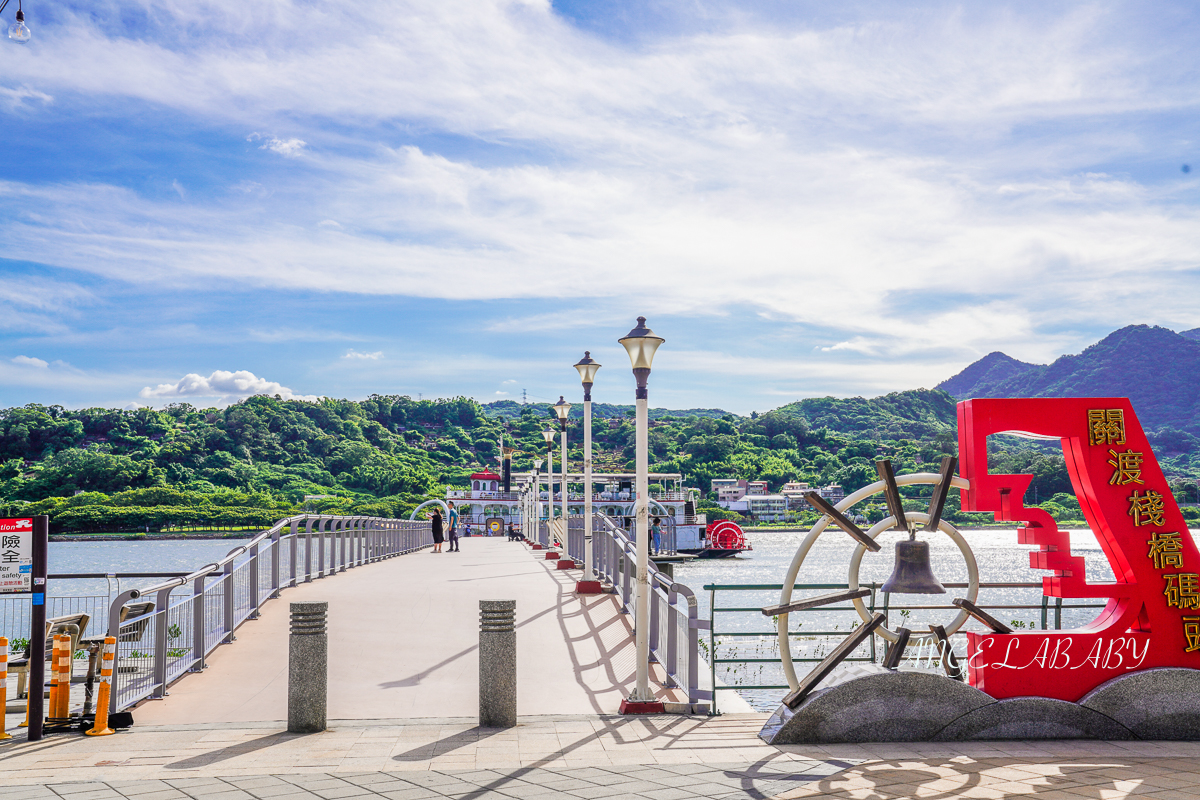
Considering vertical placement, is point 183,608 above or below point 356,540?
above

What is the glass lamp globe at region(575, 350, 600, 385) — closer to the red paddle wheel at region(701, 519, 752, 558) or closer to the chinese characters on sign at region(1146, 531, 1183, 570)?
the chinese characters on sign at region(1146, 531, 1183, 570)

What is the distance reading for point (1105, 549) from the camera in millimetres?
7457

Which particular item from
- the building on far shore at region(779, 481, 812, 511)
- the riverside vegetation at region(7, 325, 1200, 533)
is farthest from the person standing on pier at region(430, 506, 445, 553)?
the building on far shore at region(779, 481, 812, 511)

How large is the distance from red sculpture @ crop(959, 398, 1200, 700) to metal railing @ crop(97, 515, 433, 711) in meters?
6.94

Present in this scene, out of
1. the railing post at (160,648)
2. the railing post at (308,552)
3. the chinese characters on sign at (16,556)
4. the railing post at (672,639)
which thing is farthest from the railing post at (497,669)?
the railing post at (308,552)

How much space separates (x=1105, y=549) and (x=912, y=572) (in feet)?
6.52

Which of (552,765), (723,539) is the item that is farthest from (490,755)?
(723,539)

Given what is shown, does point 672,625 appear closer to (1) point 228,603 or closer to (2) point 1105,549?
(2) point 1105,549

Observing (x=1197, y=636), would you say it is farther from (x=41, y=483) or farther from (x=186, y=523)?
(x=41, y=483)

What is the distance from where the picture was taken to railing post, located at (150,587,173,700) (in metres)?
8.37

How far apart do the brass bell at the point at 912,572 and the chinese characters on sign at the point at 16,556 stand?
6.55m

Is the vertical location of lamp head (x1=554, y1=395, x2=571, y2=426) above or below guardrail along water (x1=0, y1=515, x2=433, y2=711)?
above

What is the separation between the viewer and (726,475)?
12344cm

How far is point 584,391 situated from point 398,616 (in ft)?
18.5
